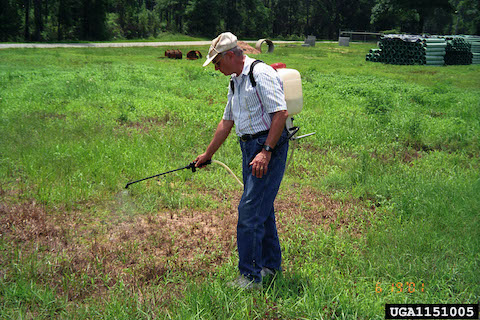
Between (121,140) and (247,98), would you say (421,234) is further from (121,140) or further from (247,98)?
(121,140)

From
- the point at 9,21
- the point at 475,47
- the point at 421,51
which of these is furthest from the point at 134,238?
the point at 9,21

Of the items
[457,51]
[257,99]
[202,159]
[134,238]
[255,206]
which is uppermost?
[457,51]

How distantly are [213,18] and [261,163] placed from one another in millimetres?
56635

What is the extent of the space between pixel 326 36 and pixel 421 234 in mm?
74487

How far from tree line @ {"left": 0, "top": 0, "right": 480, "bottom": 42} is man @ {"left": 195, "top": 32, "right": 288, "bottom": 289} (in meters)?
40.7

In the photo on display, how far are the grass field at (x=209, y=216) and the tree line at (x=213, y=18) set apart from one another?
35848 millimetres

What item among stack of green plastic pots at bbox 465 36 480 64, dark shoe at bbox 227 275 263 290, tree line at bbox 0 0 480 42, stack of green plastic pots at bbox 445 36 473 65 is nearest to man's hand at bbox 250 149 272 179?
dark shoe at bbox 227 275 263 290

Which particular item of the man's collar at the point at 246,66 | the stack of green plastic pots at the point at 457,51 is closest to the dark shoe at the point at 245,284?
the man's collar at the point at 246,66

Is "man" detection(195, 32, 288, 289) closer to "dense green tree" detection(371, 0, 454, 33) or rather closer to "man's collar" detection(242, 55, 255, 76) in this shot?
"man's collar" detection(242, 55, 255, 76)

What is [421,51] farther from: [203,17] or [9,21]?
[203,17]

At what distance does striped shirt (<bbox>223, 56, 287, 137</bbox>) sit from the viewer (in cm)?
299

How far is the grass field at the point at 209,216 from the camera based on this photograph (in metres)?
3.16

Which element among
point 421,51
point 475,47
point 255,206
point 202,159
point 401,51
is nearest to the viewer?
point 255,206

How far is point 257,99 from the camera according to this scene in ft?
10.2
